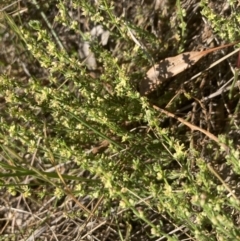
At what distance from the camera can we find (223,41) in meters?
1.67

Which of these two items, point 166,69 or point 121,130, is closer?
point 121,130

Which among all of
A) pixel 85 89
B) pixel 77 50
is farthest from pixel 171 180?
pixel 77 50

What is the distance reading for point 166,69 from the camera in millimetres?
1691

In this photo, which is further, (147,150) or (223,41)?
(223,41)

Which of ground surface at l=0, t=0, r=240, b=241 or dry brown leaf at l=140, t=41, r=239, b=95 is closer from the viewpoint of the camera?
ground surface at l=0, t=0, r=240, b=241

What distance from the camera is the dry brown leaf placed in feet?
5.44

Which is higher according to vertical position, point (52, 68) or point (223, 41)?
point (52, 68)

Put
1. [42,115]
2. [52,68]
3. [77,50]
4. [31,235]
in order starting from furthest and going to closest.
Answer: [77,50] → [42,115] → [31,235] → [52,68]

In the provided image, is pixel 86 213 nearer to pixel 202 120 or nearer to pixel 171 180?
pixel 171 180

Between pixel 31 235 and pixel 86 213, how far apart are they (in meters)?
0.27

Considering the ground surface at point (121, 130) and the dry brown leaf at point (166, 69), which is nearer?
the ground surface at point (121, 130)

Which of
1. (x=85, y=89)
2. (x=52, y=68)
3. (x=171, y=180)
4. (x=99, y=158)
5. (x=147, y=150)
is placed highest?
(x=52, y=68)

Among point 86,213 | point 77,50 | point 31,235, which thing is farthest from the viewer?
point 77,50

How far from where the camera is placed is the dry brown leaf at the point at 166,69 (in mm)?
1659
